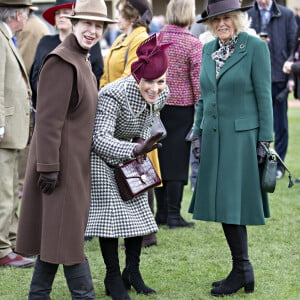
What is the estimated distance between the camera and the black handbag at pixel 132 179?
477 centimetres

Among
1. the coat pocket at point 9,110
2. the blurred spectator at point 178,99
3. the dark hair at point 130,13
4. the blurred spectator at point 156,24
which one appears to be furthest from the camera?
the blurred spectator at point 156,24

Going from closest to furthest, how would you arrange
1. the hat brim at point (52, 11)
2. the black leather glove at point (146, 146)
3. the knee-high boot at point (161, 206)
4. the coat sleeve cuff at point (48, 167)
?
the coat sleeve cuff at point (48, 167) < the black leather glove at point (146, 146) < the hat brim at point (52, 11) < the knee-high boot at point (161, 206)

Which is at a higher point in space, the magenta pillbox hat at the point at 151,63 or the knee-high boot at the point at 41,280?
the magenta pillbox hat at the point at 151,63

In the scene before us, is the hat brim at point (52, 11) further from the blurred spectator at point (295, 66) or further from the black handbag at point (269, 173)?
the blurred spectator at point (295, 66)

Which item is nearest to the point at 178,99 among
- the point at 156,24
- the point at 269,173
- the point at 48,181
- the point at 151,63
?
the point at 269,173

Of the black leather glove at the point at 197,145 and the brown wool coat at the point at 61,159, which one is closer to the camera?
the brown wool coat at the point at 61,159

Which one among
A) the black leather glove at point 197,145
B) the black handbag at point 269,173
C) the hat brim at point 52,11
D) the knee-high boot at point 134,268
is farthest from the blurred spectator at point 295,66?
the knee-high boot at point 134,268

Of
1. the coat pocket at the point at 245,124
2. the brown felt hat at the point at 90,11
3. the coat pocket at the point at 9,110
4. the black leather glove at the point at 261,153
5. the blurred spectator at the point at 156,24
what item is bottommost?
the black leather glove at the point at 261,153

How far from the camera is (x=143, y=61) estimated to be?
4781mm

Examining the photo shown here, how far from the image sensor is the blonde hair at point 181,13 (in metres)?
7.05

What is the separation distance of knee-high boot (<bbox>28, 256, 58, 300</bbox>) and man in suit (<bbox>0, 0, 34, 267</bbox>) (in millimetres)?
1424

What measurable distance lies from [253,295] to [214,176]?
87cm

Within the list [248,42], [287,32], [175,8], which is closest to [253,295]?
[248,42]

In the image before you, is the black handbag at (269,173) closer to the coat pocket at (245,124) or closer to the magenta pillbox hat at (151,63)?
the coat pocket at (245,124)
